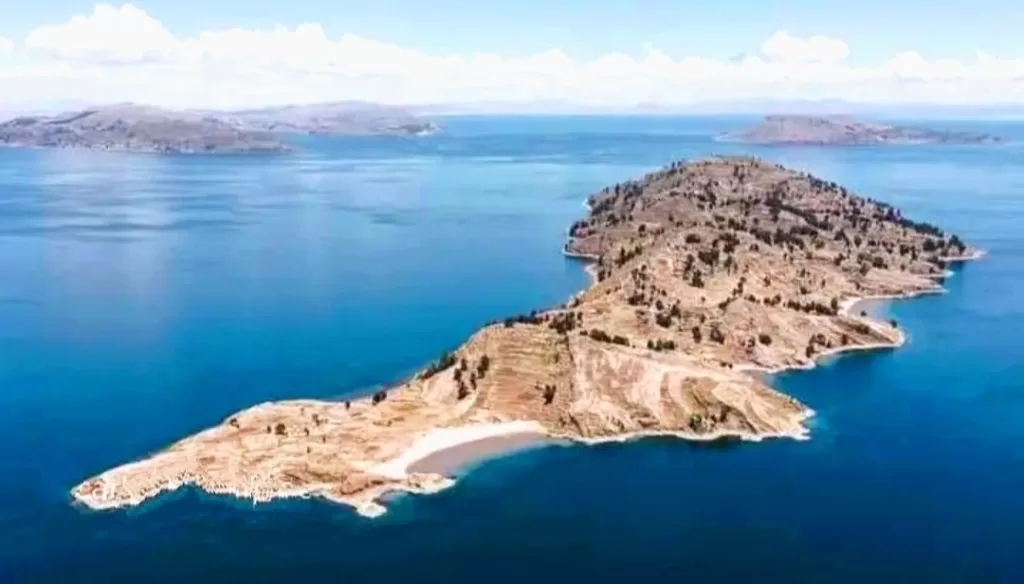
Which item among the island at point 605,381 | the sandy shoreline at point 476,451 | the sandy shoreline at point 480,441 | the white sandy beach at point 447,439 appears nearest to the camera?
the island at point 605,381

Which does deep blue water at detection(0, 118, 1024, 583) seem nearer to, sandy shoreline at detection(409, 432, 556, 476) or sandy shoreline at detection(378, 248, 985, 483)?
sandy shoreline at detection(378, 248, 985, 483)

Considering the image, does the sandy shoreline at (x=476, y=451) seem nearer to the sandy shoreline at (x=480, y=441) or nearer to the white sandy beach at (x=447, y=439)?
the sandy shoreline at (x=480, y=441)

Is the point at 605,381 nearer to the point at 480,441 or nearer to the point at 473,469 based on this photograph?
the point at 480,441

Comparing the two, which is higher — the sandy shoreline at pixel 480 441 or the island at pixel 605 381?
the island at pixel 605 381

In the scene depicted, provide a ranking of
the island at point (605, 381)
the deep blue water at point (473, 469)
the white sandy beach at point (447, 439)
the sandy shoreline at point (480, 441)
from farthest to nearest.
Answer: the sandy shoreline at point (480, 441) → the white sandy beach at point (447, 439) → the island at point (605, 381) → the deep blue water at point (473, 469)

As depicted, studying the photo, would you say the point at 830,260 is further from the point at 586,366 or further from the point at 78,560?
the point at 78,560

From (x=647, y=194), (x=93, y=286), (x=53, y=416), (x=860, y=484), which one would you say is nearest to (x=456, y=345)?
(x=53, y=416)

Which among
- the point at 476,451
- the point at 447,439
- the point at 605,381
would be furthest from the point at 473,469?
the point at 605,381

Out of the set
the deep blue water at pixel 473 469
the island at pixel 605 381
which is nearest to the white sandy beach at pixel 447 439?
the island at pixel 605 381

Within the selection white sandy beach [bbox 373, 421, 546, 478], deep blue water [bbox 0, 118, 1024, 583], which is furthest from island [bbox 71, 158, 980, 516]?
deep blue water [bbox 0, 118, 1024, 583]

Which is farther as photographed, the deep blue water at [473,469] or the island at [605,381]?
the island at [605,381]
